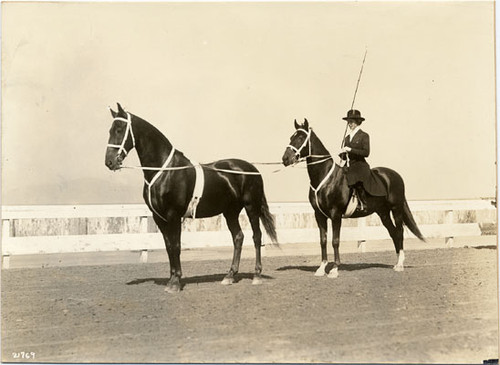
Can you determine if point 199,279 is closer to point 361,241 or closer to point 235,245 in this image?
point 235,245

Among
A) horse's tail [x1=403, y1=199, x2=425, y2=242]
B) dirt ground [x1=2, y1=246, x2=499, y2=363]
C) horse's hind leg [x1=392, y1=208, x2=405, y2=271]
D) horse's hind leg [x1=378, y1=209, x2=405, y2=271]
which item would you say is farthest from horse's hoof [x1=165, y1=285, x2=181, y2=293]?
horse's tail [x1=403, y1=199, x2=425, y2=242]

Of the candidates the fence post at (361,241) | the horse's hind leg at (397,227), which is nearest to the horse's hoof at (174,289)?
the horse's hind leg at (397,227)

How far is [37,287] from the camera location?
8.82 m

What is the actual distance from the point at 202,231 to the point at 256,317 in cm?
504

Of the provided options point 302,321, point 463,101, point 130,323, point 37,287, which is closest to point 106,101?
point 37,287

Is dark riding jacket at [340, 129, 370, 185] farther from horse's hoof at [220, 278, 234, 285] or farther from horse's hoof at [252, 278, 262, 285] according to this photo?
horse's hoof at [220, 278, 234, 285]

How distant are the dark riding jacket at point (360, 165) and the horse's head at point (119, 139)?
3372mm

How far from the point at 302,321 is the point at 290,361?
813 millimetres

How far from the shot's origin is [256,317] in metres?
7.08

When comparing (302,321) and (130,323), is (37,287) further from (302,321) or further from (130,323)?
(302,321)

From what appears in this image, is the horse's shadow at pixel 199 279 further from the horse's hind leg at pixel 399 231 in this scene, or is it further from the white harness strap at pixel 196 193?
the horse's hind leg at pixel 399 231

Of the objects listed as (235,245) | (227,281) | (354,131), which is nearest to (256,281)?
(227,281)

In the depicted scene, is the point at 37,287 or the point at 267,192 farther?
the point at 267,192

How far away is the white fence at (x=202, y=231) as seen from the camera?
1041 centimetres
